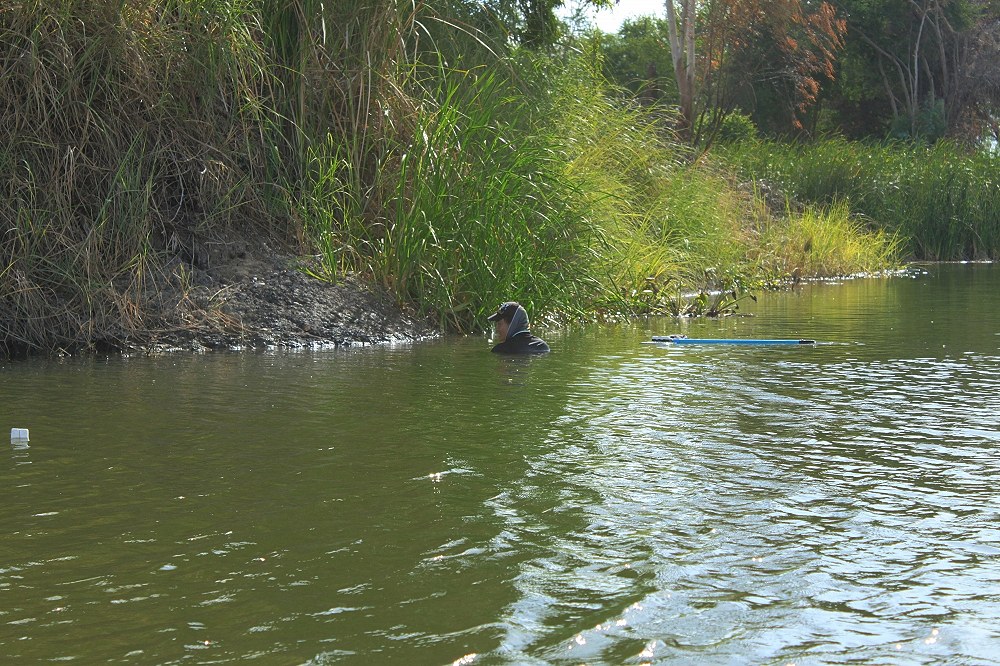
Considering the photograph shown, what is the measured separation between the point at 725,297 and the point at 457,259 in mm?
4266

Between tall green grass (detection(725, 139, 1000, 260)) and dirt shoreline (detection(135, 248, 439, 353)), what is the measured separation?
50.4ft

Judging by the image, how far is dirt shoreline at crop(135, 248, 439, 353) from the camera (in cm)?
1021

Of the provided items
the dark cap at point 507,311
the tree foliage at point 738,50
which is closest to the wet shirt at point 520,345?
the dark cap at point 507,311

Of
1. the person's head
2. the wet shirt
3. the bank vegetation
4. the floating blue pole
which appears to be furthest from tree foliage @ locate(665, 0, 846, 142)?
the wet shirt

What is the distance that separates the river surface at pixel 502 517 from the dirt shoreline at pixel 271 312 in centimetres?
153

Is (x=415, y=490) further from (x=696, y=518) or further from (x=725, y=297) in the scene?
(x=725, y=297)

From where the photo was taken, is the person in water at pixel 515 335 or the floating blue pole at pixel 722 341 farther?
the floating blue pole at pixel 722 341

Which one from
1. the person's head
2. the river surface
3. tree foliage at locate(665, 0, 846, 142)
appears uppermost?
tree foliage at locate(665, 0, 846, 142)

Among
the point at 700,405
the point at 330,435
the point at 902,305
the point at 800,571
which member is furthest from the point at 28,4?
the point at 902,305

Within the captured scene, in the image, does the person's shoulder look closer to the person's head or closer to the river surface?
the person's head

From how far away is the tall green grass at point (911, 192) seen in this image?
25.4m

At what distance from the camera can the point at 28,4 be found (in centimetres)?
1002

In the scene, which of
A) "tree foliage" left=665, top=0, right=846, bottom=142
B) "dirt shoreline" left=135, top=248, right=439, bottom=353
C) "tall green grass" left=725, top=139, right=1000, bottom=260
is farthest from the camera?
"tree foliage" left=665, top=0, right=846, bottom=142

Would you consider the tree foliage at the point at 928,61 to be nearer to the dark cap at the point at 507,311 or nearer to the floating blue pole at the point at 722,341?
the floating blue pole at the point at 722,341
